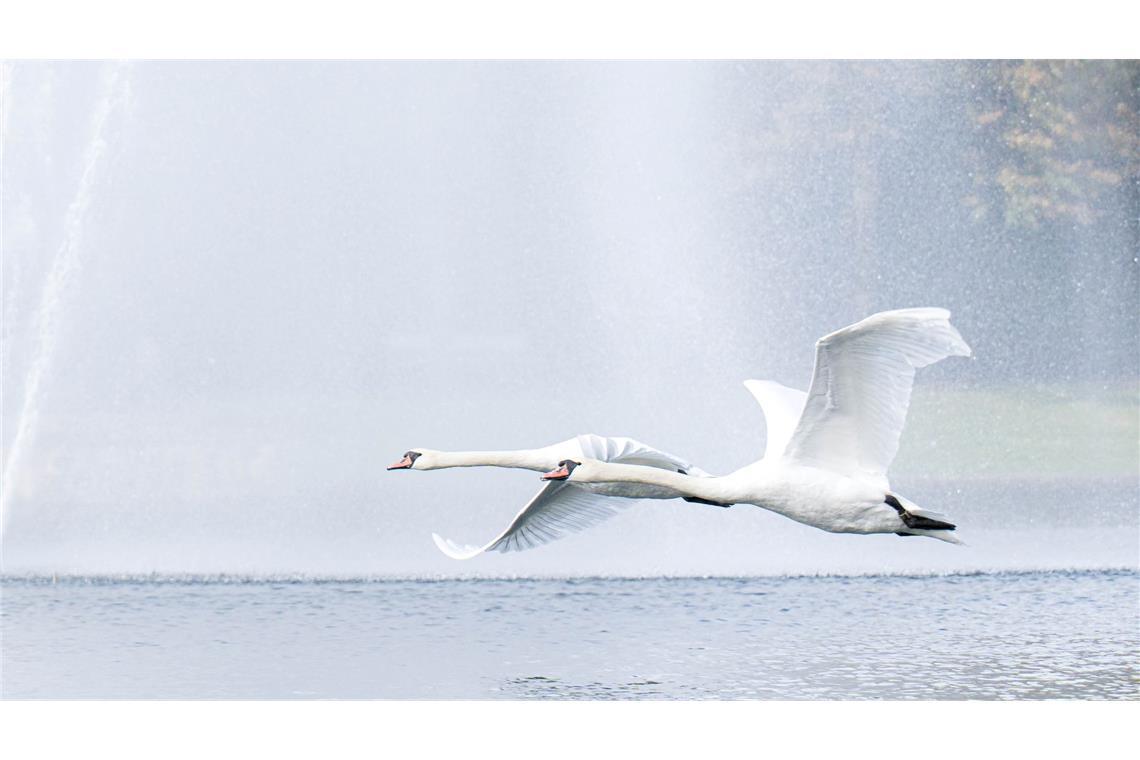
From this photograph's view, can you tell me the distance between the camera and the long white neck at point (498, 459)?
28.9 feet

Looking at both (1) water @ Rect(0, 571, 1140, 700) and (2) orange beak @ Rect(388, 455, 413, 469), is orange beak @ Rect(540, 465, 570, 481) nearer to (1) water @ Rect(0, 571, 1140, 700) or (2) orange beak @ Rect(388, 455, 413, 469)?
(2) orange beak @ Rect(388, 455, 413, 469)

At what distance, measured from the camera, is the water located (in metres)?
11.0

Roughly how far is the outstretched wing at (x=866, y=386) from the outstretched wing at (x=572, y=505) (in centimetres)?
93

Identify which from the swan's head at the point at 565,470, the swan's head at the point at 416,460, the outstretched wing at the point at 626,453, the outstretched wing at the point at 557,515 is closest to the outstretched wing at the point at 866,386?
the outstretched wing at the point at 626,453

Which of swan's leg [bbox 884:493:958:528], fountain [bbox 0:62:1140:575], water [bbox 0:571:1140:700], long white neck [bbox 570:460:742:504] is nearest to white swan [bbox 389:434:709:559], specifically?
long white neck [bbox 570:460:742:504]

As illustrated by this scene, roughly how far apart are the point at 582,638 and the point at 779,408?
4.12 meters

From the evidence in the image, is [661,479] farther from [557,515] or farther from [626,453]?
[557,515]

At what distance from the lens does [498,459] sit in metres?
8.94

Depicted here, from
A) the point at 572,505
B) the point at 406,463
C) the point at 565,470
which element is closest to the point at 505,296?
the point at 572,505

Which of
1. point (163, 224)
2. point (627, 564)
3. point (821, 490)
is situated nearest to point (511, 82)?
point (163, 224)

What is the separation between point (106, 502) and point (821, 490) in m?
10.7

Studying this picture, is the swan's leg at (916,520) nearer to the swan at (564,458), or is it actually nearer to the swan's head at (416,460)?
the swan at (564,458)

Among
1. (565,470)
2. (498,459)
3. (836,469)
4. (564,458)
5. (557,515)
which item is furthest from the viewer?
(557,515)

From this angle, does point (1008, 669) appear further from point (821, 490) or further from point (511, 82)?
point (511, 82)
